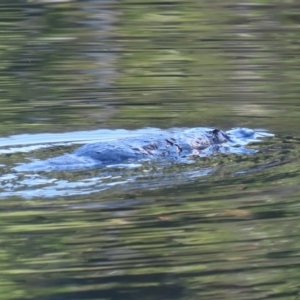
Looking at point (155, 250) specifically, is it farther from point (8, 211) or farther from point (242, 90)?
point (242, 90)

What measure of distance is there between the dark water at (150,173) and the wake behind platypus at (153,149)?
0.16 metres

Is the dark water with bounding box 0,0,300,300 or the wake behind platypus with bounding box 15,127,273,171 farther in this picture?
the wake behind platypus with bounding box 15,127,273,171

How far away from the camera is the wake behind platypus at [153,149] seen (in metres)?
6.55

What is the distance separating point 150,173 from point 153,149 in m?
0.49

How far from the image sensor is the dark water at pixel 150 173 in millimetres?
4883

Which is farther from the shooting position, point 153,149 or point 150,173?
point 153,149

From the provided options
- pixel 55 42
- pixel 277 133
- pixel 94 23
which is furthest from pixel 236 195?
pixel 94 23

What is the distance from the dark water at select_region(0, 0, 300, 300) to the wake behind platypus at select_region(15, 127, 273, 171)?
16cm

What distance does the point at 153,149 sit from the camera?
22.7 ft

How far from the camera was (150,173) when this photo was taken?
6453 mm

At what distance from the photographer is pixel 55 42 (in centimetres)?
1289

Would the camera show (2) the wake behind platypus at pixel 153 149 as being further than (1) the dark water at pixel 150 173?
Yes

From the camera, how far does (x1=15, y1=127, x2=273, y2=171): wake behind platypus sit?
21.5 feet

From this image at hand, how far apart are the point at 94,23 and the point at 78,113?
211 inches
